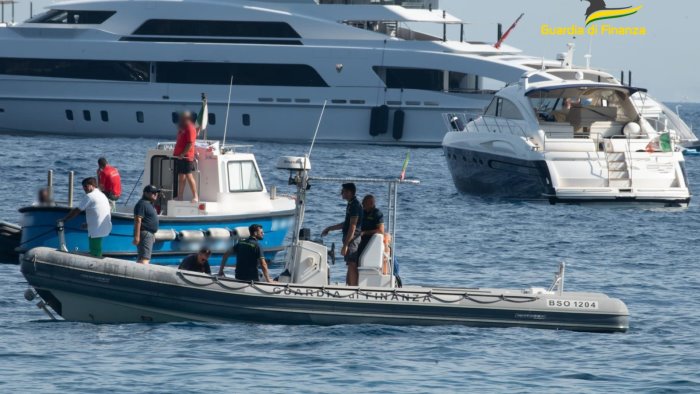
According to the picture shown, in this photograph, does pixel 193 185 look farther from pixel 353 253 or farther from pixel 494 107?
pixel 494 107

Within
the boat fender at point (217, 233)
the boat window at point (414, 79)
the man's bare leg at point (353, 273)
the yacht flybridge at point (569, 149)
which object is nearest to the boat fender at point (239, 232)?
the boat fender at point (217, 233)

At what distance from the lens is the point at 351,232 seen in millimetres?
17016

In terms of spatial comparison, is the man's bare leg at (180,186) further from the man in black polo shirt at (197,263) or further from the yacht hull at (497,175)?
the yacht hull at (497,175)

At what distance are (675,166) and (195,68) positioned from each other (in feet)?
74.5

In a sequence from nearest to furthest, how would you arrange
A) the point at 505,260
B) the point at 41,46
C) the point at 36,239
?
1. the point at 36,239
2. the point at 505,260
3. the point at 41,46

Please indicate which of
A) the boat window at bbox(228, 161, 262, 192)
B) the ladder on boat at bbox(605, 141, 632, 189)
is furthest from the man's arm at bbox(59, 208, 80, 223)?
the ladder on boat at bbox(605, 141, 632, 189)

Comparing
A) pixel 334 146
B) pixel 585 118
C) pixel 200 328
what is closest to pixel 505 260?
pixel 200 328

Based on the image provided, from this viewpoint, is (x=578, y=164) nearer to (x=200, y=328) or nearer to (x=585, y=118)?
(x=585, y=118)

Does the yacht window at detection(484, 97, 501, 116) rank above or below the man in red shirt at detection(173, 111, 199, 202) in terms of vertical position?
above

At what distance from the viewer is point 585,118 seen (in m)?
34.5

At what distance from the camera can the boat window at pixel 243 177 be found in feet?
76.5

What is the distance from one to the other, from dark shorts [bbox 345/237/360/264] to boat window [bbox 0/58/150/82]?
34.4 m

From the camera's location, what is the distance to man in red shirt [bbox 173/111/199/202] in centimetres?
2266

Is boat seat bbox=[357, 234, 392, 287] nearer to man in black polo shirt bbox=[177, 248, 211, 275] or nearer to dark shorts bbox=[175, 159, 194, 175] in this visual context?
man in black polo shirt bbox=[177, 248, 211, 275]
